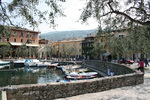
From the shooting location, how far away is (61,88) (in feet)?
30.5

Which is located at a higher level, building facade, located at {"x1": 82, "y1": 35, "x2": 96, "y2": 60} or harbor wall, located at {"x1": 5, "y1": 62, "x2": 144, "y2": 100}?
building facade, located at {"x1": 82, "y1": 35, "x2": 96, "y2": 60}

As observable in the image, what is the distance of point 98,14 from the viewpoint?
1552 centimetres

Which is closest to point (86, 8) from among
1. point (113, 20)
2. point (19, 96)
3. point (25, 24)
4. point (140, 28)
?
point (113, 20)

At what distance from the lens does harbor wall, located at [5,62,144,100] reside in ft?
26.3

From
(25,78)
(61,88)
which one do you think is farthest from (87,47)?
(61,88)

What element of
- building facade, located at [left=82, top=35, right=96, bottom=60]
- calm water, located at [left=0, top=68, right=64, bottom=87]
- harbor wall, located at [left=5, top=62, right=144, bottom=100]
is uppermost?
building facade, located at [left=82, top=35, right=96, bottom=60]

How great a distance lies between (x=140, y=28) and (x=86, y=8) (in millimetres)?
6040

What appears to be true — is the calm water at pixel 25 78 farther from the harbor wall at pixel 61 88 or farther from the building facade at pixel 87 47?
the building facade at pixel 87 47

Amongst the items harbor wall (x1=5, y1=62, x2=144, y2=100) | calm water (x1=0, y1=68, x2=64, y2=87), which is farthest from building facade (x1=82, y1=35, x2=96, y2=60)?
harbor wall (x1=5, y1=62, x2=144, y2=100)

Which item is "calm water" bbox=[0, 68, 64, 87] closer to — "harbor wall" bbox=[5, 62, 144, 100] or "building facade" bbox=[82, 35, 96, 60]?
"harbor wall" bbox=[5, 62, 144, 100]

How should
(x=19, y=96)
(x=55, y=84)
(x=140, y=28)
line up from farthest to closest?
(x=140, y=28) < (x=55, y=84) < (x=19, y=96)

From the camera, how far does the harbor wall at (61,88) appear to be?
26.3 feet

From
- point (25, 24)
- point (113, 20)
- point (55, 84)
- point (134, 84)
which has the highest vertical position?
point (113, 20)

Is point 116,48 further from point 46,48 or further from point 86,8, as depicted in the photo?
point 46,48
